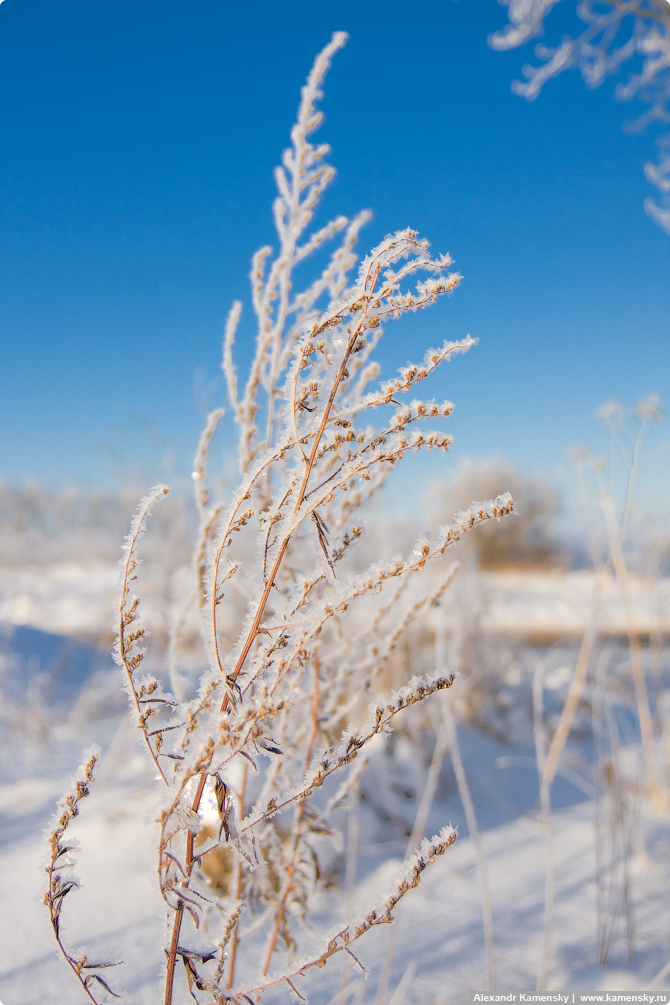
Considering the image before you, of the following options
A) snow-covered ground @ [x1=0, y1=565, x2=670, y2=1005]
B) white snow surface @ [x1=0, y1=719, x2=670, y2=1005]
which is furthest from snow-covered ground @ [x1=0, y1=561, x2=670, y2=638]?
white snow surface @ [x1=0, y1=719, x2=670, y2=1005]

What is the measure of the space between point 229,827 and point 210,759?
0.28 ft

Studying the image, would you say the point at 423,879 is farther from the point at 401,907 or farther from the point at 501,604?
the point at 501,604

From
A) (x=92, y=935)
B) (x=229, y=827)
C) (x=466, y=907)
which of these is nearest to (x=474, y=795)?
(x=466, y=907)

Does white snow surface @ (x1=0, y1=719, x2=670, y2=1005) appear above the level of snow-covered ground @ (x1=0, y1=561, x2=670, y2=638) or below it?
below

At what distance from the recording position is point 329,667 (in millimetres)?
1203

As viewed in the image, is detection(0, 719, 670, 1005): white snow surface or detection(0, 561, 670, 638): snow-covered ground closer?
detection(0, 719, 670, 1005): white snow surface

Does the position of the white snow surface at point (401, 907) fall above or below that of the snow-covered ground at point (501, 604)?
below

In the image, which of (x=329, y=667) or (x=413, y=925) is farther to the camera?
(x=413, y=925)

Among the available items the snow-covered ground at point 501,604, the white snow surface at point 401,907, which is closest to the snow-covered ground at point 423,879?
the white snow surface at point 401,907

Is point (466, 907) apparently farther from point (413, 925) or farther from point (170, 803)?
point (170, 803)

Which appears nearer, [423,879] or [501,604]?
[423,879]

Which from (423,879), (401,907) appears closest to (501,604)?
(423,879)

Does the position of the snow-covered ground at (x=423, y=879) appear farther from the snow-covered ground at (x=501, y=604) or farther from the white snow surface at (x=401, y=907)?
the snow-covered ground at (x=501, y=604)

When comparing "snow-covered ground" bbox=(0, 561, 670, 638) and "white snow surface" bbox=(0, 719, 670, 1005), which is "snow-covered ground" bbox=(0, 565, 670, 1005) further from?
"snow-covered ground" bbox=(0, 561, 670, 638)
